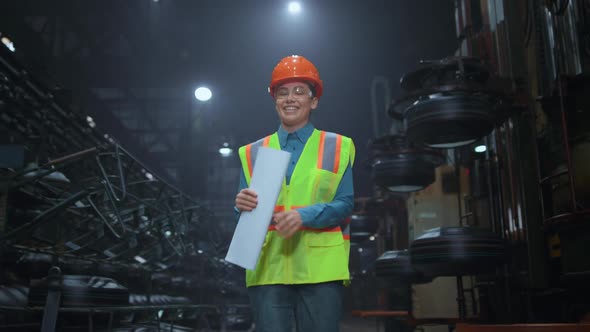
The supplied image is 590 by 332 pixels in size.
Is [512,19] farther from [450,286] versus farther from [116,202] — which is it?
[116,202]

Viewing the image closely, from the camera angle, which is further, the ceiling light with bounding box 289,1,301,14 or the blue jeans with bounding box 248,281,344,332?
the ceiling light with bounding box 289,1,301,14

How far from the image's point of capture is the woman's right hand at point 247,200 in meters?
2.15

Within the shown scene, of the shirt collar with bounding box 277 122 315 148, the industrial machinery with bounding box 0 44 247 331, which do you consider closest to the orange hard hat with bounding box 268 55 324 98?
the shirt collar with bounding box 277 122 315 148

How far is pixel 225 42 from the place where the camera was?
11.8m

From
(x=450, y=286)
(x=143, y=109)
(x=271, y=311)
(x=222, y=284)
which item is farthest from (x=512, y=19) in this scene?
(x=143, y=109)

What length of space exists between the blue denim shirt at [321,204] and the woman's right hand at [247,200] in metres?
0.16

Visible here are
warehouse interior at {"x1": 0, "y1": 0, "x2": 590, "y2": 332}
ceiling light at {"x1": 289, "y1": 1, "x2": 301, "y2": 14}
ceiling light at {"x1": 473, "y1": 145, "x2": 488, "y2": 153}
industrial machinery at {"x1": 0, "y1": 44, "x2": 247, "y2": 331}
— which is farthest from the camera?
ceiling light at {"x1": 289, "y1": 1, "x2": 301, "y2": 14}

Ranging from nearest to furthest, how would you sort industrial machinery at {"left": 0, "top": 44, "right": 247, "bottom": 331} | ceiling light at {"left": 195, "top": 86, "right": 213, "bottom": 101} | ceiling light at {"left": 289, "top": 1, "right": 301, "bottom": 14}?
industrial machinery at {"left": 0, "top": 44, "right": 247, "bottom": 331} < ceiling light at {"left": 289, "top": 1, "right": 301, "bottom": 14} < ceiling light at {"left": 195, "top": 86, "right": 213, "bottom": 101}

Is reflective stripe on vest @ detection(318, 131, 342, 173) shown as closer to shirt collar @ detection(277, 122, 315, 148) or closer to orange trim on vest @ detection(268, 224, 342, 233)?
shirt collar @ detection(277, 122, 315, 148)

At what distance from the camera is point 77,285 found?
13.5 feet

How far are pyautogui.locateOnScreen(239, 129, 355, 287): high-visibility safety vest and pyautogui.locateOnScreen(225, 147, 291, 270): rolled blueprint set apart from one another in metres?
0.15

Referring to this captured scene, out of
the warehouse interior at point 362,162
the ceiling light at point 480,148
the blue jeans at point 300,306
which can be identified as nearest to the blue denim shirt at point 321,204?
the blue jeans at point 300,306

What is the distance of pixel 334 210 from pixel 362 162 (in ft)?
14.1

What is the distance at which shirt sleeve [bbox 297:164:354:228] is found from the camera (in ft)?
7.07
